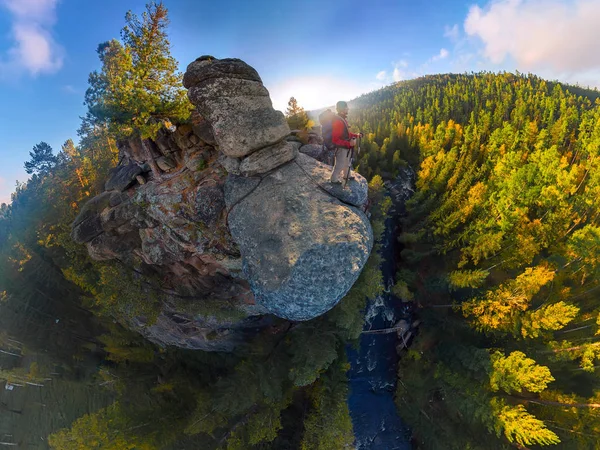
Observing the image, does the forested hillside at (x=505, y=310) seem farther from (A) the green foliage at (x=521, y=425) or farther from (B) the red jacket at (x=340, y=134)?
(B) the red jacket at (x=340, y=134)

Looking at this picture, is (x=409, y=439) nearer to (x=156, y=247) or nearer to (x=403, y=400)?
(x=403, y=400)

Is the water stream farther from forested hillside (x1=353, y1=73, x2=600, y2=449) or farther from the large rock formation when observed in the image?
the large rock formation

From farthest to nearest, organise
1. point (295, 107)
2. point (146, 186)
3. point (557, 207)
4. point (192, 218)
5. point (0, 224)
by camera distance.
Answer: point (0, 224) → point (557, 207) → point (295, 107) → point (146, 186) → point (192, 218)

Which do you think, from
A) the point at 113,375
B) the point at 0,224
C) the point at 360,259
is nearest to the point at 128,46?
the point at 360,259

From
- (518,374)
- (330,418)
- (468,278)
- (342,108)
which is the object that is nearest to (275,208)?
(342,108)

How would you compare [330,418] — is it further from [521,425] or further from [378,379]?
[521,425]

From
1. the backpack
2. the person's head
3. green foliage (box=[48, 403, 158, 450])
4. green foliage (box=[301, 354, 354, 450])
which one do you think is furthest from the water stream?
green foliage (box=[48, 403, 158, 450])
